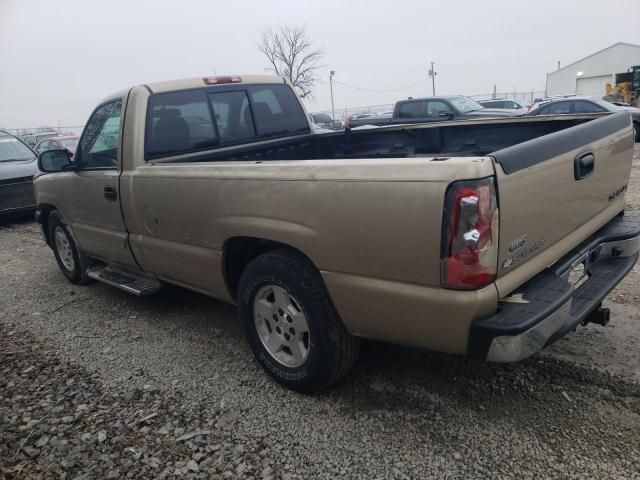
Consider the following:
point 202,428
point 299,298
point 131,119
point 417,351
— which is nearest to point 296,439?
point 202,428

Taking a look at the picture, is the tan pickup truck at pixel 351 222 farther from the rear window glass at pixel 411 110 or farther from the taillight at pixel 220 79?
the rear window glass at pixel 411 110

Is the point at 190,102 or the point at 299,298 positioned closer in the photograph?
the point at 299,298

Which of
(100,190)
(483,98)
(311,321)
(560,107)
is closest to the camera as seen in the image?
(311,321)

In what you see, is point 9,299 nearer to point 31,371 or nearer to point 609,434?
point 31,371

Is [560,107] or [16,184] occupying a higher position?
[560,107]

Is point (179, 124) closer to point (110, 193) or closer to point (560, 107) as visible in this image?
point (110, 193)

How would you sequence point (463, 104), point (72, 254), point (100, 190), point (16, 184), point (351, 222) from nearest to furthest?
1. point (351, 222)
2. point (100, 190)
3. point (72, 254)
4. point (16, 184)
5. point (463, 104)

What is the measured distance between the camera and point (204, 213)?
326 centimetres

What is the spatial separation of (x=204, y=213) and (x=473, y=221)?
5.88 feet

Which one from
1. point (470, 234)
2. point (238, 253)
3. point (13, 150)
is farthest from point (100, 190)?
point (13, 150)

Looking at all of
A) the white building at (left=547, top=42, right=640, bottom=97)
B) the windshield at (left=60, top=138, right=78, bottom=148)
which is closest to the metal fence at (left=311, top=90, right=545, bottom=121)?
the white building at (left=547, top=42, right=640, bottom=97)

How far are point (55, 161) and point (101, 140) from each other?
2.11ft

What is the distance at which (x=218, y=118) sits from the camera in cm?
424

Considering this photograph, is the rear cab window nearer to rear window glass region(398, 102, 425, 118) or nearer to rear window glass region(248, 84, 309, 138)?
Answer: rear window glass region(248, 84, 309, 138)
